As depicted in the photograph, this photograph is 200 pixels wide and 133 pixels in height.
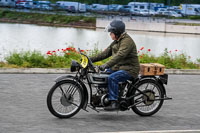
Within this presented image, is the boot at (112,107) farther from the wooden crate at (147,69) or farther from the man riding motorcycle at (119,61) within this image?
the wooden crate at (147,69)

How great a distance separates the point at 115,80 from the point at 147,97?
2.83ft

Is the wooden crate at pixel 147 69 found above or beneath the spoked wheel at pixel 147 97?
above

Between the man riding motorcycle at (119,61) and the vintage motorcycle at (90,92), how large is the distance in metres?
0.12

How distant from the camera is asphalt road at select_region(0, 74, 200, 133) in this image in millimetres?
6664

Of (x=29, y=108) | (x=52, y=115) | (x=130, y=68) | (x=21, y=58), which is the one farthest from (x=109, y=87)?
(x=21, y=58)

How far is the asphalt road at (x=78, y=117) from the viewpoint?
6664 millimetres

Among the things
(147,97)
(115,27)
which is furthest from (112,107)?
(115,27)

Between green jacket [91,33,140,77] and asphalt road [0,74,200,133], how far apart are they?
927 millimetres

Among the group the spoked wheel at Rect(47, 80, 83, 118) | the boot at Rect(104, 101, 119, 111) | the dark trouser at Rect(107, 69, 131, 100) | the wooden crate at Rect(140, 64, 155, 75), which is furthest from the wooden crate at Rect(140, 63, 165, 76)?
the spoked wheel at Rect(47, 80, 83, 118)

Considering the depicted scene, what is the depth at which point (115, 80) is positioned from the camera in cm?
712

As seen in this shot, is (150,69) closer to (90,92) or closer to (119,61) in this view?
(119,61)

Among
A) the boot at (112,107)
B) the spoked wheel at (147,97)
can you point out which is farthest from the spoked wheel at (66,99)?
the spoked wheel at (147,97)

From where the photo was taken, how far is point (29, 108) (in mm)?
8031

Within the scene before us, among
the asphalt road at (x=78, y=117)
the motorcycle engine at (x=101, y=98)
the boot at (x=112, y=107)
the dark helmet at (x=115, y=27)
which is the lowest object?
A: the asphalt road at (x=78, y=117)
